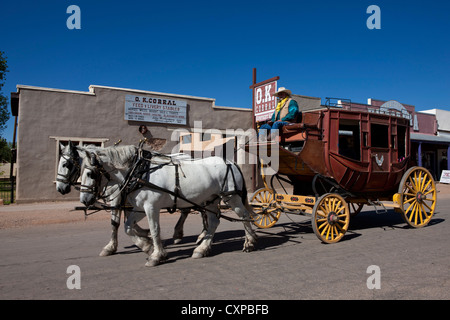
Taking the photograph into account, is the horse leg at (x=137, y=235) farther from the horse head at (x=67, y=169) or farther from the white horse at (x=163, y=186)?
the horse head at (x=67, y=169)

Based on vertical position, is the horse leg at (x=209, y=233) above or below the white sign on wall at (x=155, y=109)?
below

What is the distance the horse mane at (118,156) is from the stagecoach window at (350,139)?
4.63 metres

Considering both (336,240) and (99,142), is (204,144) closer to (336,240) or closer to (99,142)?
(99,142)

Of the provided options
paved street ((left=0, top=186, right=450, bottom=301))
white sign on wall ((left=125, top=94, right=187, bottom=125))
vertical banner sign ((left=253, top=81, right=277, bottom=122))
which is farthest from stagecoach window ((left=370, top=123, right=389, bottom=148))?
white sign on wall ((left=125, top=94, right=187, bottom=125))

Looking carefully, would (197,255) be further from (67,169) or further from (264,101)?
(264,101)

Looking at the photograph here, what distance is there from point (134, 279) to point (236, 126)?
46.0ft

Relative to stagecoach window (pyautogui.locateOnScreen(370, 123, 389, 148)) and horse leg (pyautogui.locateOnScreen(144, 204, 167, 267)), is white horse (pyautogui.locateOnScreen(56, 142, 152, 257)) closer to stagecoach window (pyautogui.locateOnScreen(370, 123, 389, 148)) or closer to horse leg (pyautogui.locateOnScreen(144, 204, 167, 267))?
horse leg (pyautogui.locateOnScreen(144, 204, 167, 267))

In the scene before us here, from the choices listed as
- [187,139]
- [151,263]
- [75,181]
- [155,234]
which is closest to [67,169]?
[75,181]

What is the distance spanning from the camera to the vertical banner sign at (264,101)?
50.1ft

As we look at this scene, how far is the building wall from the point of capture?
1358 cm

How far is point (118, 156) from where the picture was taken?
5.40 meters

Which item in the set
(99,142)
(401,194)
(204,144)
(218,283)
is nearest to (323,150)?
(401,194)

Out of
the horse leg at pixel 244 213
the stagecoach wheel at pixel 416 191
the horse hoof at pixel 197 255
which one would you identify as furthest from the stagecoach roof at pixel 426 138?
the horse hoof at pixel 197 255

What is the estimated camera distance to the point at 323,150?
6.98 meters
